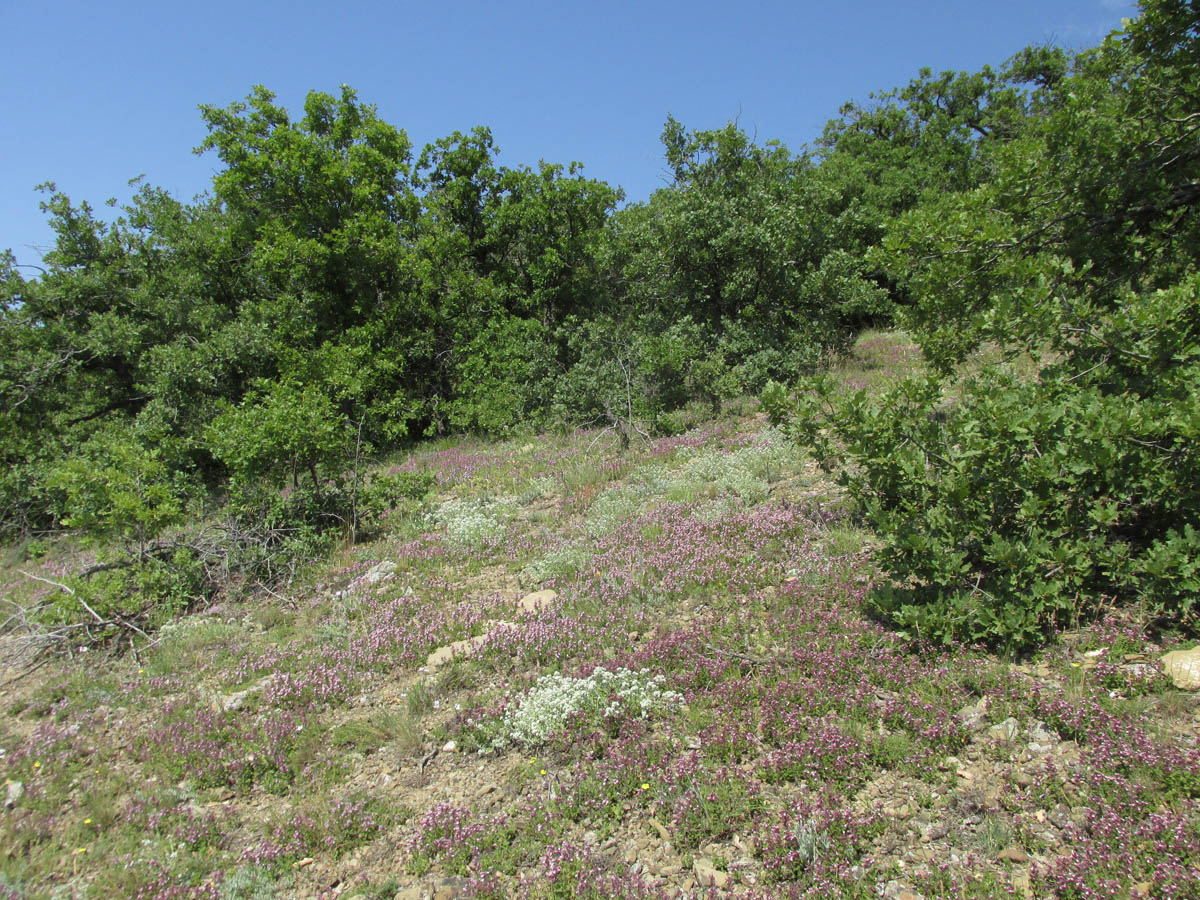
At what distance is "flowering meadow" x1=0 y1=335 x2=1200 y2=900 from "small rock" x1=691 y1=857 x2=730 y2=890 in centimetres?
2

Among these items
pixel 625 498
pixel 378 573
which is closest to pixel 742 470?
pixel 625 498

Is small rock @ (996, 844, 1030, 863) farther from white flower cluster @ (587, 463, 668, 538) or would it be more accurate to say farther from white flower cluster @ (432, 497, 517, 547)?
white flower cluster @ (432, 497, 517, 547)

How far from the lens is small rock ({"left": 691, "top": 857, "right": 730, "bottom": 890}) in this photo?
356cm

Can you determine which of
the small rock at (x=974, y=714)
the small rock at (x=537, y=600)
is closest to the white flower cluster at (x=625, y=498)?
the small rock at (x=537, y=600)

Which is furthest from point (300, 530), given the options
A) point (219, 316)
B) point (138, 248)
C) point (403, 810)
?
point (138, 248)

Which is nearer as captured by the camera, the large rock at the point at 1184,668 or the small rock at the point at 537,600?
the large rock at the point at 1184,668

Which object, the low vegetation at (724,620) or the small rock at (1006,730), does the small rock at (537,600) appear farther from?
the small rock at (1006,730)

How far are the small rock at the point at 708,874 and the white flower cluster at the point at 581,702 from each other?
1248 millimetres

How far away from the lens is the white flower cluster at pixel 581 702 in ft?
16.3

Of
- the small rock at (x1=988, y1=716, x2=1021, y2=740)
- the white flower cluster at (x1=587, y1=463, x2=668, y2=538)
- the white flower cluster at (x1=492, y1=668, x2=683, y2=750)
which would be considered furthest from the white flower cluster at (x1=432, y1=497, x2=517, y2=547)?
the small rock at (x1=988, y1=716, x2=1021, y2=740)

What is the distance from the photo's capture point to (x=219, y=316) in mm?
19297

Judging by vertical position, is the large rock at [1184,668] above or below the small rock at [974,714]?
above

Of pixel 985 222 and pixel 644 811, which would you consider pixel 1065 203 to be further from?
pixel 644 811

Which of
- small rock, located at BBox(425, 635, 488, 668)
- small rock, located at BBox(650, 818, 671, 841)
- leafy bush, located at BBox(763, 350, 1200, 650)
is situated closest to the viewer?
small rock, located at BBox(650, 818, 671, 841)
